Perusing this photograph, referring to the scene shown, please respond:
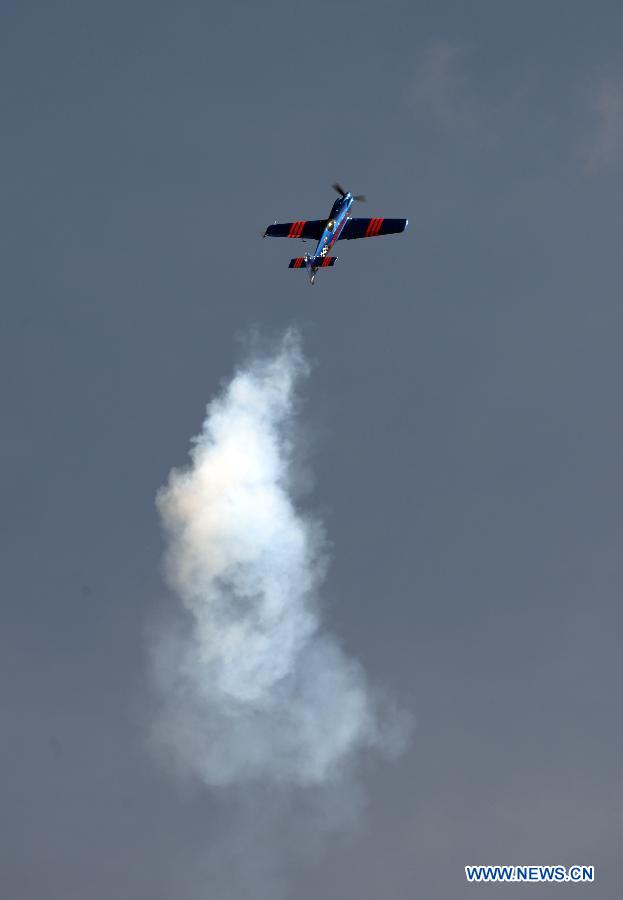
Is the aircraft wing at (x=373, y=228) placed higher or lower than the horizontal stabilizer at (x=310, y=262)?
higher

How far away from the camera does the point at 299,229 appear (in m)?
194

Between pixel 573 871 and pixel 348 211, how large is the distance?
86970 mm

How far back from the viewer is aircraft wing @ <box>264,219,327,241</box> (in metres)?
190

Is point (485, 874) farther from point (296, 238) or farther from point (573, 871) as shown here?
point (296, 238)

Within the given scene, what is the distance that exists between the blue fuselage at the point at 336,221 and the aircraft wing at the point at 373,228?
0.99m

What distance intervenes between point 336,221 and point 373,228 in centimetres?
488

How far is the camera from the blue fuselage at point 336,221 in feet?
608

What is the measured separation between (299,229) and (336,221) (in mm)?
8125

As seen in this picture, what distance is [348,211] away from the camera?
618 feet

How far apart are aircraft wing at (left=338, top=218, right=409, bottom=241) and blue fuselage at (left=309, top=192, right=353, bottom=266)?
3.23 feet

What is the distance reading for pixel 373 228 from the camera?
188250 millimetres

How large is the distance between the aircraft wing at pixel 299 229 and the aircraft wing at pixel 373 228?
3.18m

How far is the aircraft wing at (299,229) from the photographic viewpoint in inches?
7500

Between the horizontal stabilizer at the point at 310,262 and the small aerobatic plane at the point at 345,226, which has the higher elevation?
the small aerobatic plane at the point at 345,226
